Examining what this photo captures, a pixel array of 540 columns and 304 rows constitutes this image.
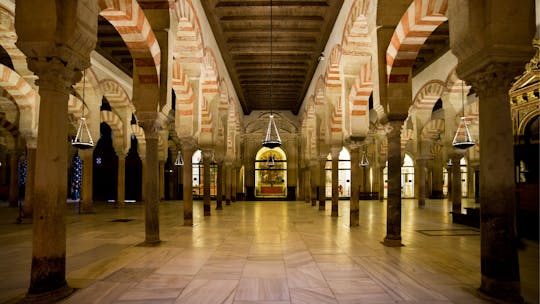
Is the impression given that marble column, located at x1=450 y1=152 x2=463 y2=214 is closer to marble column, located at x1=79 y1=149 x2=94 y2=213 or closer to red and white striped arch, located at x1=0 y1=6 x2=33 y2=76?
marble column, located at x1=79 y1=149 x2=94 y2=213

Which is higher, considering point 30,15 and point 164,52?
point 164,52

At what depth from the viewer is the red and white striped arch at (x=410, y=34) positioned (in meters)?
4.54

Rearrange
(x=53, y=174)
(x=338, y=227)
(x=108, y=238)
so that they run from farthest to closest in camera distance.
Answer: (x=338, y=227)
(x=108, y=238)
(x=53, y=174)

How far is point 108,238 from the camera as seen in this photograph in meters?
5.69

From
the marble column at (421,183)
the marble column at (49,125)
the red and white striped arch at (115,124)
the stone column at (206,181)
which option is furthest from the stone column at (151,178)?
the marble column at (421,183)

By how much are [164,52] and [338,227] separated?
436 centimetres

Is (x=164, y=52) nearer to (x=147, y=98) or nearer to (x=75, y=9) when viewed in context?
(x=147, y=98)

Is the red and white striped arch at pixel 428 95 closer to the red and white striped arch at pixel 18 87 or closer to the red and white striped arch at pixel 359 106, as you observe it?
the red and white striped arch at pixel 359 106

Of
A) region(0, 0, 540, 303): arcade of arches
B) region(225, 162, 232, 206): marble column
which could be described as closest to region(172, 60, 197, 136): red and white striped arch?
region(0, 0, 540, 303): arcade of arches

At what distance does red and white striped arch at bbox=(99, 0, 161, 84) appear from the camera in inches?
174

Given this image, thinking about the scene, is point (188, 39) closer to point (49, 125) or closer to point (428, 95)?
point (49, 125)

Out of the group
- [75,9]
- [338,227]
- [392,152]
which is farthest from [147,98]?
[338,227]

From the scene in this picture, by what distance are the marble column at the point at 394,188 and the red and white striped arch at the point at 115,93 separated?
327 inches

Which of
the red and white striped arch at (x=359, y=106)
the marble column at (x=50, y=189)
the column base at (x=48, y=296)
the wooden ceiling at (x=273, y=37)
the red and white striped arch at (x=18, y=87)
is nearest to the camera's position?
the column base at (x=48, y=296)
